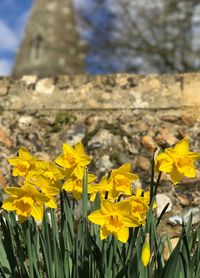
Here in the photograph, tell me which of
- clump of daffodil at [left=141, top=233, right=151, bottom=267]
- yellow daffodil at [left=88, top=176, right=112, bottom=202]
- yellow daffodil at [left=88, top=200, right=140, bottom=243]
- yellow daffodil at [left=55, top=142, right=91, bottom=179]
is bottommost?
clump of daffodil at [left=141, top=233, right=151, bottom=267]

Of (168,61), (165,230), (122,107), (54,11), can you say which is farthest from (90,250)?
(54,11)

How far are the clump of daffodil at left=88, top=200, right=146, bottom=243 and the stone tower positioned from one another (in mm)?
23331

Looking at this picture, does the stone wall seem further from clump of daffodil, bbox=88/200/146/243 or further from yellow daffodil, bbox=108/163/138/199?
clump of daffodil, bbox=88/200/146/243

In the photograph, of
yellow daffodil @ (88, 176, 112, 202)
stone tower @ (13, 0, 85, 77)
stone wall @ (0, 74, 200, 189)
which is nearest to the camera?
yellow daffodil @ (88, 176, 112, 202)

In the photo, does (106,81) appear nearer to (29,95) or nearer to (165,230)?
(29,95)

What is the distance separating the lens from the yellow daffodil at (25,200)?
178 centimetres

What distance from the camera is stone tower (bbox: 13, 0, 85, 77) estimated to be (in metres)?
25.8

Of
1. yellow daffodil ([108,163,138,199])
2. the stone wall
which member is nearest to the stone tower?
the stone wall

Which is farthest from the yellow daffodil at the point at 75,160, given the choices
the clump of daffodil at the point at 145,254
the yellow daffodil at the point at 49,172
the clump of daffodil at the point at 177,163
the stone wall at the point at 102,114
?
the stone wall at the point at 102,114

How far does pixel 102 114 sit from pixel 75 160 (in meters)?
1.47

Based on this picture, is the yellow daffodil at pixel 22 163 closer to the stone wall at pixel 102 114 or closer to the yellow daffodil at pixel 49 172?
the yellow daffodil at pixel 49 172

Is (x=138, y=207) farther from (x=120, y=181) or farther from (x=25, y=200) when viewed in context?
(x=25, y=200)

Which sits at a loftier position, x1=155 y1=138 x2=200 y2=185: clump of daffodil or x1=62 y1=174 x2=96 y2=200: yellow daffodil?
x1=155 y1=138 x2=200 y2=185: clump of daffodil

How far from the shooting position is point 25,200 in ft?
5.82
